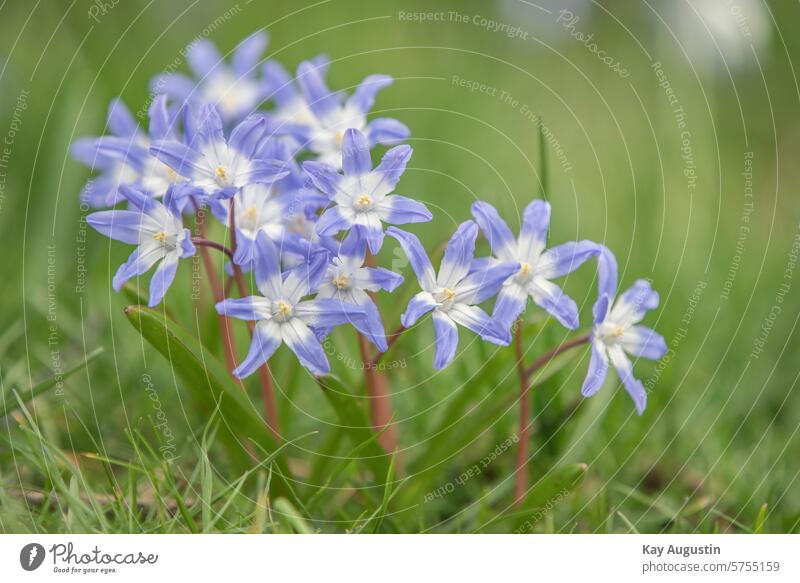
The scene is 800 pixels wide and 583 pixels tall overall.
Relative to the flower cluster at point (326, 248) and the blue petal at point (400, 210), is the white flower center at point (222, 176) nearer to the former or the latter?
the flower cluster at point (326, 248)

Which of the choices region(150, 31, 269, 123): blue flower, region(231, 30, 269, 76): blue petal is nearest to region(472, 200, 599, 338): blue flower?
region(150, 31, 269, 123): blue flower

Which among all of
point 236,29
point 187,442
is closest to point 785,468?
point 187,442

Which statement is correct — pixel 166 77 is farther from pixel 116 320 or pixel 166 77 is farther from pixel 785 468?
pixel 785 468

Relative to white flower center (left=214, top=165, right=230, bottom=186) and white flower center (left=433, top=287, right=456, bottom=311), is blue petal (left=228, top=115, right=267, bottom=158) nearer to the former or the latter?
white flower center (left=214, top=165, right=230, bottom=186)

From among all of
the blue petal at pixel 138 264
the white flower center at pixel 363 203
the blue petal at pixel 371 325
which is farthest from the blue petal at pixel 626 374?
the blue petal at pixel 138 264
